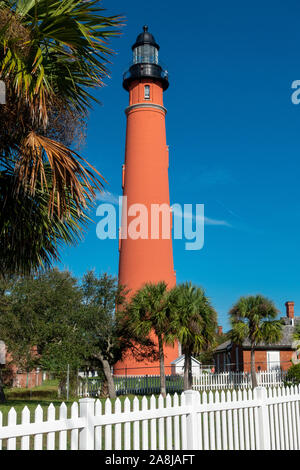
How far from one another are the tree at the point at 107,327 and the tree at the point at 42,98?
649 inches

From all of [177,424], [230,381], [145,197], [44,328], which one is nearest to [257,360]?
[230,381]

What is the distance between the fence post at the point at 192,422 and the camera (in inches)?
241

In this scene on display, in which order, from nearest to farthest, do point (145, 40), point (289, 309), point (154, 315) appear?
point (154, 315)
point (145, 40)
point (289, 309)

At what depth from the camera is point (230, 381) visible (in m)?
29.6

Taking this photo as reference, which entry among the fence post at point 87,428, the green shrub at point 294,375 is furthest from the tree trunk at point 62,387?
the fence post at point 87,428

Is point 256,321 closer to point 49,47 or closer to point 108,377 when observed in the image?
point 108,377

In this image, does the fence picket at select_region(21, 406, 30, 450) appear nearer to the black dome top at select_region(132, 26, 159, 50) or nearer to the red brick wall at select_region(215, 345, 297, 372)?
the red brick wall at select_region(215, 345, 297, 372)

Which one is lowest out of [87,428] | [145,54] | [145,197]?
[87,428]

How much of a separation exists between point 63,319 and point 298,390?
1552 centimetres

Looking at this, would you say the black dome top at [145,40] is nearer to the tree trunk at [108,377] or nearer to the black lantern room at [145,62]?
the black lantern room at [145,62]

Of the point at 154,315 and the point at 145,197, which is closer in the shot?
the point at 154,315

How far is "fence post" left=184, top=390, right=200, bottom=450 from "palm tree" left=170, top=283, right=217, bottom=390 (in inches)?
605

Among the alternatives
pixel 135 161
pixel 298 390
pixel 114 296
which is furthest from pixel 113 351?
pixel 298 390

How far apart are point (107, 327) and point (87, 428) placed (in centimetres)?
1935
